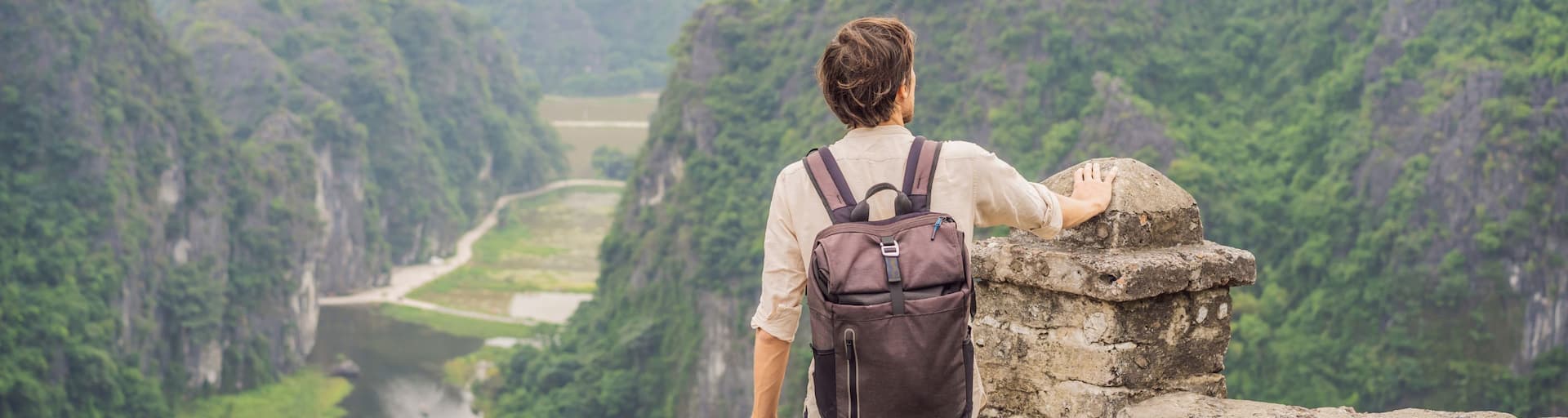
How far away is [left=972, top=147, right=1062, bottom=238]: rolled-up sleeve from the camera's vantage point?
11.8 ft

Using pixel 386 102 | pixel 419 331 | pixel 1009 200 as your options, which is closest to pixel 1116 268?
pixel 1009 200

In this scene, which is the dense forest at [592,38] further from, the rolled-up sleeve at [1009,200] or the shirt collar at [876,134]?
the shirt collar at [876,134]

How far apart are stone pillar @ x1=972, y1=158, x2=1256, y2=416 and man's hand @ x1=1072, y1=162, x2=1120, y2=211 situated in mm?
34

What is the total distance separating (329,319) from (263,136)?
27.1 ft

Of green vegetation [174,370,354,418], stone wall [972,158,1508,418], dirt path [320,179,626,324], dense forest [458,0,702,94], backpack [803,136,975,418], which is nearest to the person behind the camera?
backpack [803,136,975,418]

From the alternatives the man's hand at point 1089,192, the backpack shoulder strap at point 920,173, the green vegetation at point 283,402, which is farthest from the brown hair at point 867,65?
the green vegetation at point 283,402

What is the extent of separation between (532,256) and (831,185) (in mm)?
68594

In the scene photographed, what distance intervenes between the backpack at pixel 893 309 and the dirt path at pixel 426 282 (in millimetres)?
55287

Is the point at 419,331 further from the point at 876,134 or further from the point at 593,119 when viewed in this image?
the point at 593,119

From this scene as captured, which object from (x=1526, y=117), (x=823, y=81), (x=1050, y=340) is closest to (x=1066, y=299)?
(x=1050, y=340)

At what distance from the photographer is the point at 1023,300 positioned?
16.0 ft

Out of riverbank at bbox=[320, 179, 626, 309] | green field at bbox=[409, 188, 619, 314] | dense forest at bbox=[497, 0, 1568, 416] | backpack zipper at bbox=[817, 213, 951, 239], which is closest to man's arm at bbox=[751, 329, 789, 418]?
backpack zipper at bbox=[817, 213, 951, 239]

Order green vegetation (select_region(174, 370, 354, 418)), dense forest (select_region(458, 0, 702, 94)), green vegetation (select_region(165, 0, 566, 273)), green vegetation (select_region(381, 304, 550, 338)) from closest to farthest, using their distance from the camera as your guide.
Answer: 1. green vegetation (select_region(174, 370, 354, 418))
2. green vegetation (select_region(381, 304, 550, 338))
3. green vegetation (select_region(165, 0, 566, 273))
4. dense forest (select_region(458, 0, 702, 94))

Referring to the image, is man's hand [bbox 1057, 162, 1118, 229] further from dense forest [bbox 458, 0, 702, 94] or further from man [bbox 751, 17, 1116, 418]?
dense forest [bbox 458, 0, 702, 94]
